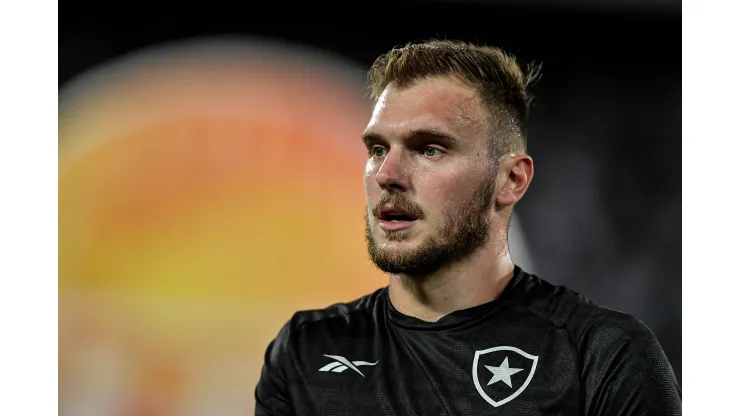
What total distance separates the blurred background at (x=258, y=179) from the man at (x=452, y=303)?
1144 millimetres

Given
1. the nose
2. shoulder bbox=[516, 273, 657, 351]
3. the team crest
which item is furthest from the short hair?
the team crest

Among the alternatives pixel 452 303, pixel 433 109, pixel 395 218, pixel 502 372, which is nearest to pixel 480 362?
pixel 502 372

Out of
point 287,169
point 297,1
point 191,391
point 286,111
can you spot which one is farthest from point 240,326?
point 297,1

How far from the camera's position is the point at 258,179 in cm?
356

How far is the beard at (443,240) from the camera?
6.36 feet

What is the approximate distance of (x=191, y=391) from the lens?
3.31 metres

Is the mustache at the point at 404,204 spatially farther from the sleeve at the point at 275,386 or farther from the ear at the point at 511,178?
the sleeve at the point at 275,386

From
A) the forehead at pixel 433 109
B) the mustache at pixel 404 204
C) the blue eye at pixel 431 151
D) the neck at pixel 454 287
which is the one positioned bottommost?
the neck at pixel 454 287

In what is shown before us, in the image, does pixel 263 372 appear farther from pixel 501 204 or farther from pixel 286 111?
pixel 286 111

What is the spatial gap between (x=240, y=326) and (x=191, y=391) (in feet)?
1.20

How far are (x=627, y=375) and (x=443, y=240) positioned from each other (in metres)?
0.57

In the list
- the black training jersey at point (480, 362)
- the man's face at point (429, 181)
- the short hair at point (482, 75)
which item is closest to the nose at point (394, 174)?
the man's face at point (429, 181)

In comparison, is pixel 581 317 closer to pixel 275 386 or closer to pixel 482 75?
pixel 482 75

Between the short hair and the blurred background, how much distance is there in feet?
3.16
